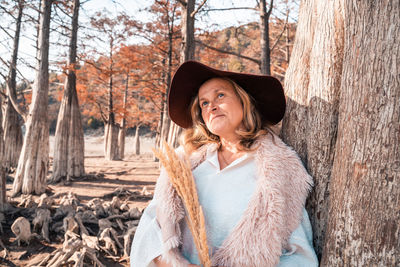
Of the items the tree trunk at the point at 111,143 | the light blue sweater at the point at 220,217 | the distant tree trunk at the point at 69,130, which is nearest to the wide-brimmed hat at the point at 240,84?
the light blue sweater at the point at 220,217

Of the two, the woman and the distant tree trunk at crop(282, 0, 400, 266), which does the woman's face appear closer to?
the woman

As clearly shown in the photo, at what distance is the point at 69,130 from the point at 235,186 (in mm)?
8900

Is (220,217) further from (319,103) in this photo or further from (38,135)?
(38,135)

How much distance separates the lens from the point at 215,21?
306 inches

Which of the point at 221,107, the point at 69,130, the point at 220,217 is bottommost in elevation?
the point at 220,217

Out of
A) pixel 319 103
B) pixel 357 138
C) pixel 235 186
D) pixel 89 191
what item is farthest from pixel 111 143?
pixel 357 138

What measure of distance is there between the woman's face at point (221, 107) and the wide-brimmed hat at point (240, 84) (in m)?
0.08

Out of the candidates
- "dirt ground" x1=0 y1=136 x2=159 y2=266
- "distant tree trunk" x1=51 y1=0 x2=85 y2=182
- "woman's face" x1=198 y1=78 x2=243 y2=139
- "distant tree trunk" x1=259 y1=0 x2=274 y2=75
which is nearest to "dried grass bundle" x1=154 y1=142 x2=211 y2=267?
"dirt ground" x1=0 y1=136 x2=159 y2=266

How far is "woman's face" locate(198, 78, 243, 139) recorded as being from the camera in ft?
5.59

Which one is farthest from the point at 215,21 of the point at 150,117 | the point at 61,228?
the point at 150,117

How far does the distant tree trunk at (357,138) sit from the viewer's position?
1.19 metres

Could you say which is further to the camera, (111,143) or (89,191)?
(111,143)

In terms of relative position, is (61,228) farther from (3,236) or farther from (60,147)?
(60,147)

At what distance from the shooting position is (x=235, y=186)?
5.27ft
